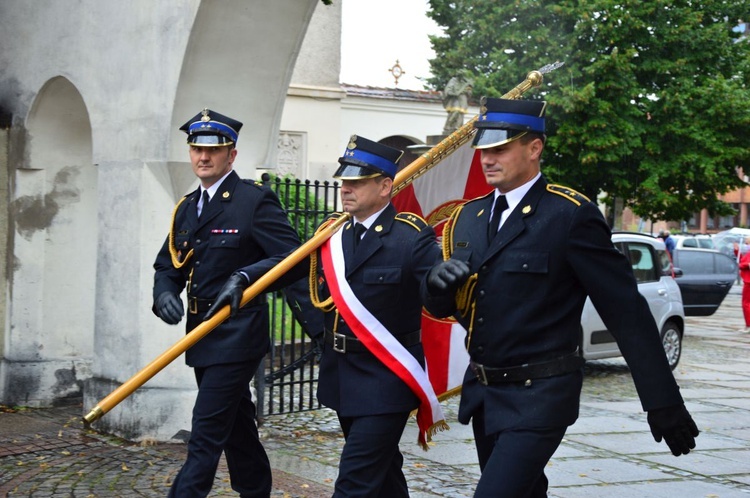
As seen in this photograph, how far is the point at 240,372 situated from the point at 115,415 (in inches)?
128

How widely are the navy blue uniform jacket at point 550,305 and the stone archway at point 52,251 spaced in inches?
255

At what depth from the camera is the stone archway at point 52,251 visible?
32.2 feet

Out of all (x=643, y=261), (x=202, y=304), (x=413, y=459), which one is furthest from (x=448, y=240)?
(x=643, y=261)

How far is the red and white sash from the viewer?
4898 mm

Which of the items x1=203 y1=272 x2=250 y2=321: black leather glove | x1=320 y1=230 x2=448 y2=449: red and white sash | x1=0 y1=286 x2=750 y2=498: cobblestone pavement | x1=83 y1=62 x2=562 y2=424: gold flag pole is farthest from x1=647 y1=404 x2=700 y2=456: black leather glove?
x1=0 y1=286 x2=750 y2=498: cobblestone pavement

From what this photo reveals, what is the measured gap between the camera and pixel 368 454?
15.4 ft

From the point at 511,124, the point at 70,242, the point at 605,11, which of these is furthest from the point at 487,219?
the point at 605,11

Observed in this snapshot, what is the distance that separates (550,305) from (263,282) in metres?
1.64

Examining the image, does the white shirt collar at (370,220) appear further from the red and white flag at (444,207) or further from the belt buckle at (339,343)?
the red and white flag at (444,207)

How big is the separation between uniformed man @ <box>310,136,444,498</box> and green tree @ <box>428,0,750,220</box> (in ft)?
66.1

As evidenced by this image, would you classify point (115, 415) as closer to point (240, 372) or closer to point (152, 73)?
point (152, 73)

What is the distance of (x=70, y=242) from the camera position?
10047 millimetres

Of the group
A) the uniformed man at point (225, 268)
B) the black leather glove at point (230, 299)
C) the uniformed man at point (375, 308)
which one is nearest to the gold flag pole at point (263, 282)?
the black leather glove at point (230, 299)

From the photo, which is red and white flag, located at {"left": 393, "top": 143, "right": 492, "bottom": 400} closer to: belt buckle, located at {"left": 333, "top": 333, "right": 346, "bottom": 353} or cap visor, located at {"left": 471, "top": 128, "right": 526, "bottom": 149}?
belt buckle, located at {"left": 333, "top": 333, "right": 346, "bottom": 353}
